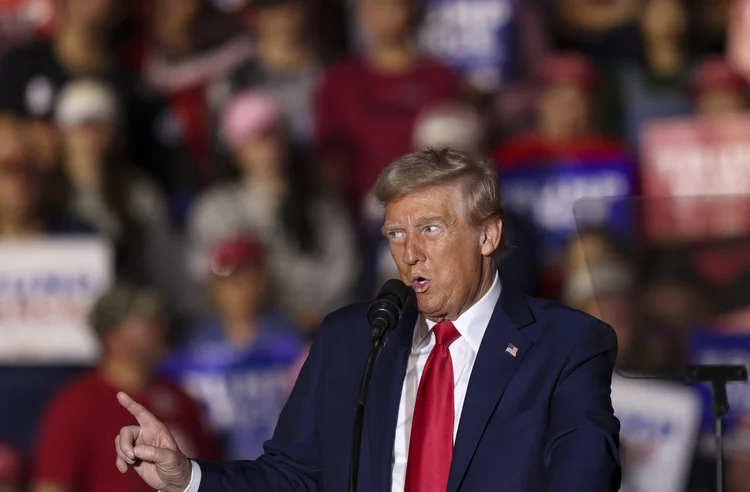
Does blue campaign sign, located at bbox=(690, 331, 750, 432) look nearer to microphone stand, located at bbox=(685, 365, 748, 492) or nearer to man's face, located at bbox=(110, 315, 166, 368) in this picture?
microphone stand, located at bbox=(685, 365, 748, 492)

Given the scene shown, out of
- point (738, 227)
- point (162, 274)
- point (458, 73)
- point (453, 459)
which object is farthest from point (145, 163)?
point (453, 459)

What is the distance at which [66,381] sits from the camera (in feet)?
18.2

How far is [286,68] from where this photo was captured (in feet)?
20.6

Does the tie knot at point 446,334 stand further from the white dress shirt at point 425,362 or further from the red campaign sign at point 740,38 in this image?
the red campaign sign at point 740,38

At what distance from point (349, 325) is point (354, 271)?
123 inches

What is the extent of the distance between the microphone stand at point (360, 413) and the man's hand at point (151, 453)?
0.34m

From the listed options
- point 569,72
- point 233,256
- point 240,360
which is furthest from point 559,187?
point 240,360

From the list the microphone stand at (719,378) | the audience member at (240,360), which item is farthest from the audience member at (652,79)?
the microphone stand at (719,378)

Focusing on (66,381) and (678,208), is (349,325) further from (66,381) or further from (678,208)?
(66,381)

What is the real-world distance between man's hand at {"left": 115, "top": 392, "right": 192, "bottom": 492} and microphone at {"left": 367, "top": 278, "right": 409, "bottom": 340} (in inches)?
17.6

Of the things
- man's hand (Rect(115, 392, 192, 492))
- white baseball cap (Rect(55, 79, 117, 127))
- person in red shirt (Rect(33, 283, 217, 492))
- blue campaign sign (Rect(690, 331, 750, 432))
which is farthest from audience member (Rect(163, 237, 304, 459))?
man's hand (Rect(115, 392, 192, 492))

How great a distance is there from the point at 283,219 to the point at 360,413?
3.55 m

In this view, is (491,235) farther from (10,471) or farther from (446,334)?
(10,471)

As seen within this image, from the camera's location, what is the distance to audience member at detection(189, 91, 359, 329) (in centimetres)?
586
